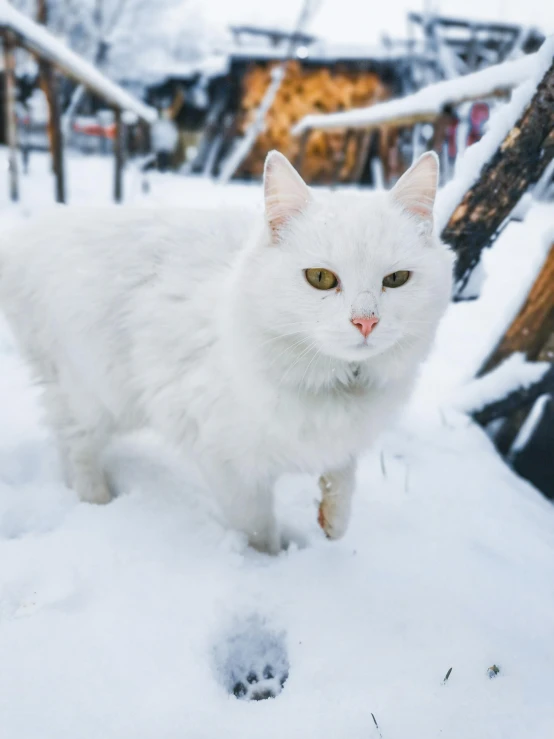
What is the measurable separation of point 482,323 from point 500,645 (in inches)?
110

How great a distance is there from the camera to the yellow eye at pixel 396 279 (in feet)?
3.92

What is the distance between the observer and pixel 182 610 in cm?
122

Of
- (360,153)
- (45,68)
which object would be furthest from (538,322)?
(360,153)

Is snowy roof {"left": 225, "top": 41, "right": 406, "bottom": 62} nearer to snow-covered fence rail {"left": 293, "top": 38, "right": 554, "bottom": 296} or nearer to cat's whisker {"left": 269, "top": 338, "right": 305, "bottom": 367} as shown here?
snow-covered fence rail {"left": 293, "top": 38, "right": 554, "bottom": 296}

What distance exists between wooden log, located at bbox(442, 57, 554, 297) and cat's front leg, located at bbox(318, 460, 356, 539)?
1020mm

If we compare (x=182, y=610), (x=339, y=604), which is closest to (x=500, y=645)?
(x=339, y=604)

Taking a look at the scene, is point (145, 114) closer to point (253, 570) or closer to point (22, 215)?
point (22, 215)

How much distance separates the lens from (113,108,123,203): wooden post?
20.6ft

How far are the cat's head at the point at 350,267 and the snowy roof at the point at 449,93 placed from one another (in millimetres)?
954

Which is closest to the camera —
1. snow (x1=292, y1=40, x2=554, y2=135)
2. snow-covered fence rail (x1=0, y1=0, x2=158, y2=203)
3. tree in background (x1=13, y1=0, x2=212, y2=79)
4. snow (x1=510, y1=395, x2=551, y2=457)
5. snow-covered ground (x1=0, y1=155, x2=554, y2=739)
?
snow-covered ground (x1=0, y1=155, x2=554, y2=739)

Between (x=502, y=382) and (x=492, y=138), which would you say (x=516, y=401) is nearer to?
(x=502, y=382)

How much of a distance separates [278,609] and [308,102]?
13725 millimetres

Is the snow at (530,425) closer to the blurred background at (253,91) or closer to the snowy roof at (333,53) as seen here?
the blurred background at (253,91)

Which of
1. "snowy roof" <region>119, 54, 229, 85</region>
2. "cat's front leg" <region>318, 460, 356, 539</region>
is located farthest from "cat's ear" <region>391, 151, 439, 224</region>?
"snowy roof" <region>119, 54, 229, 85</region>
